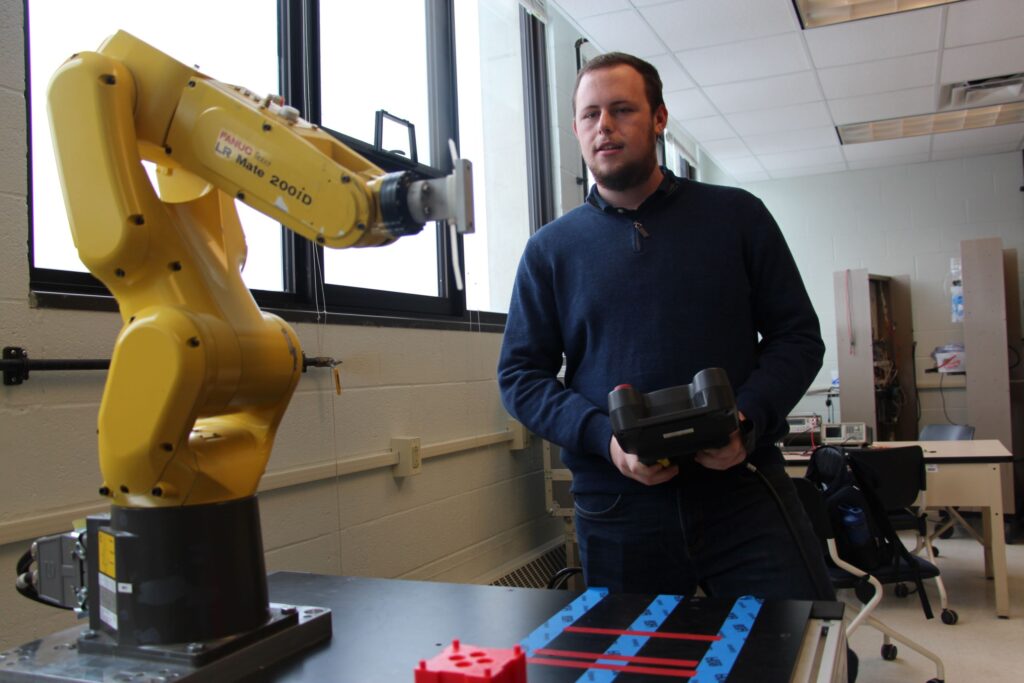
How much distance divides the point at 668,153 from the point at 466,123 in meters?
3.19

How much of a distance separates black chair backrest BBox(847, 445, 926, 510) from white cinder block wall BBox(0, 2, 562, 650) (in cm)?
140

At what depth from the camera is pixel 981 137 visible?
6.42 metres

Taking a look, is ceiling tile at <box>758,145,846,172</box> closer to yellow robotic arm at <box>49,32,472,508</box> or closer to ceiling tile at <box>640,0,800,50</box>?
ceiling tile at <box>640,0,800,50</box>

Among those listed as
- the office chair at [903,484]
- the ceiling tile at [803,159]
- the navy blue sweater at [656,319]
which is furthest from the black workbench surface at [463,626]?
the ceiling tile at [803,159]

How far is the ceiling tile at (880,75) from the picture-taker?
4684mm

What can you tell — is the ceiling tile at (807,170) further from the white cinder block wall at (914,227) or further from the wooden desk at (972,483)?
the wooden desk at (972,483)

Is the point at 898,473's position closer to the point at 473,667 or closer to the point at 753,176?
the point at 473,667

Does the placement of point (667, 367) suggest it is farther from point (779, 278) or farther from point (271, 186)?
point (271, 186)

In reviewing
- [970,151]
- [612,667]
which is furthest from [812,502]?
[970,151]

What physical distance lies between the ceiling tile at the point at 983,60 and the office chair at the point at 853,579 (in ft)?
9.79

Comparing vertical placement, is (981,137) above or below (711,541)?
above

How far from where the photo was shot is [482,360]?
313 cm

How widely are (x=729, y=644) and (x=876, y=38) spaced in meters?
4.29

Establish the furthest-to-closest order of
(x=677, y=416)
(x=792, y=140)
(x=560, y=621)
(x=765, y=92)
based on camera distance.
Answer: (x=792, y=140) < (x=765, y=92) < (x=677, y=416) < (x=560, y=621)
